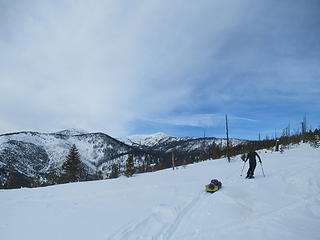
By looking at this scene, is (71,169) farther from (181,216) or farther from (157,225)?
(157,225)

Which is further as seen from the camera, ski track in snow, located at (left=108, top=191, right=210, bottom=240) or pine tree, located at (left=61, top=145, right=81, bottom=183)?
pine tree, located at (left=61, top=145, right=81, bottom=183)

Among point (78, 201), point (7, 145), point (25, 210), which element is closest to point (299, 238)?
point (78, 201)

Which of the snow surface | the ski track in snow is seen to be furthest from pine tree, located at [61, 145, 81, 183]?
the ski track in snow

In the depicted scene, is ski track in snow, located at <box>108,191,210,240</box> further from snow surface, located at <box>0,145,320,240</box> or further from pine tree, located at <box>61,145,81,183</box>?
pine tree, located at <box>61,145,81,183</box>

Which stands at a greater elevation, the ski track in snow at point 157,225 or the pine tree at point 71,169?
the ski track in snow at point 157,225

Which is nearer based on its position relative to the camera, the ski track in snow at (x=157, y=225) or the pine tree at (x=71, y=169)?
the ski track in snow at (x=157, y=225)

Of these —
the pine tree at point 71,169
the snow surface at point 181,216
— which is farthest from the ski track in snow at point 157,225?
the pine tree at point 71,169

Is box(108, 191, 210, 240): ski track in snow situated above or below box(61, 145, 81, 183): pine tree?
above

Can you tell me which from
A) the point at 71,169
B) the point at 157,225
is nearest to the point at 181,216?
the point at 157,225

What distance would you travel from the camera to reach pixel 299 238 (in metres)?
3.69

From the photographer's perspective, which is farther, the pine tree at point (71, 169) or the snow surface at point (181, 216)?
the pine tree at point (71, 169)

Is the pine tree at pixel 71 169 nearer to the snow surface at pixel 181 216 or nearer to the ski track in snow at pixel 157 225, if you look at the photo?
the snow surface at pixel 181 216

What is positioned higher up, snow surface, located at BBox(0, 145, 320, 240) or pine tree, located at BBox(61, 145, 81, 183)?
snow surface, located at BBox(0, 145, 320, 240)

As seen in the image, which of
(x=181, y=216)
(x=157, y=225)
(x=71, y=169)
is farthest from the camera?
(x=71, y=169)
